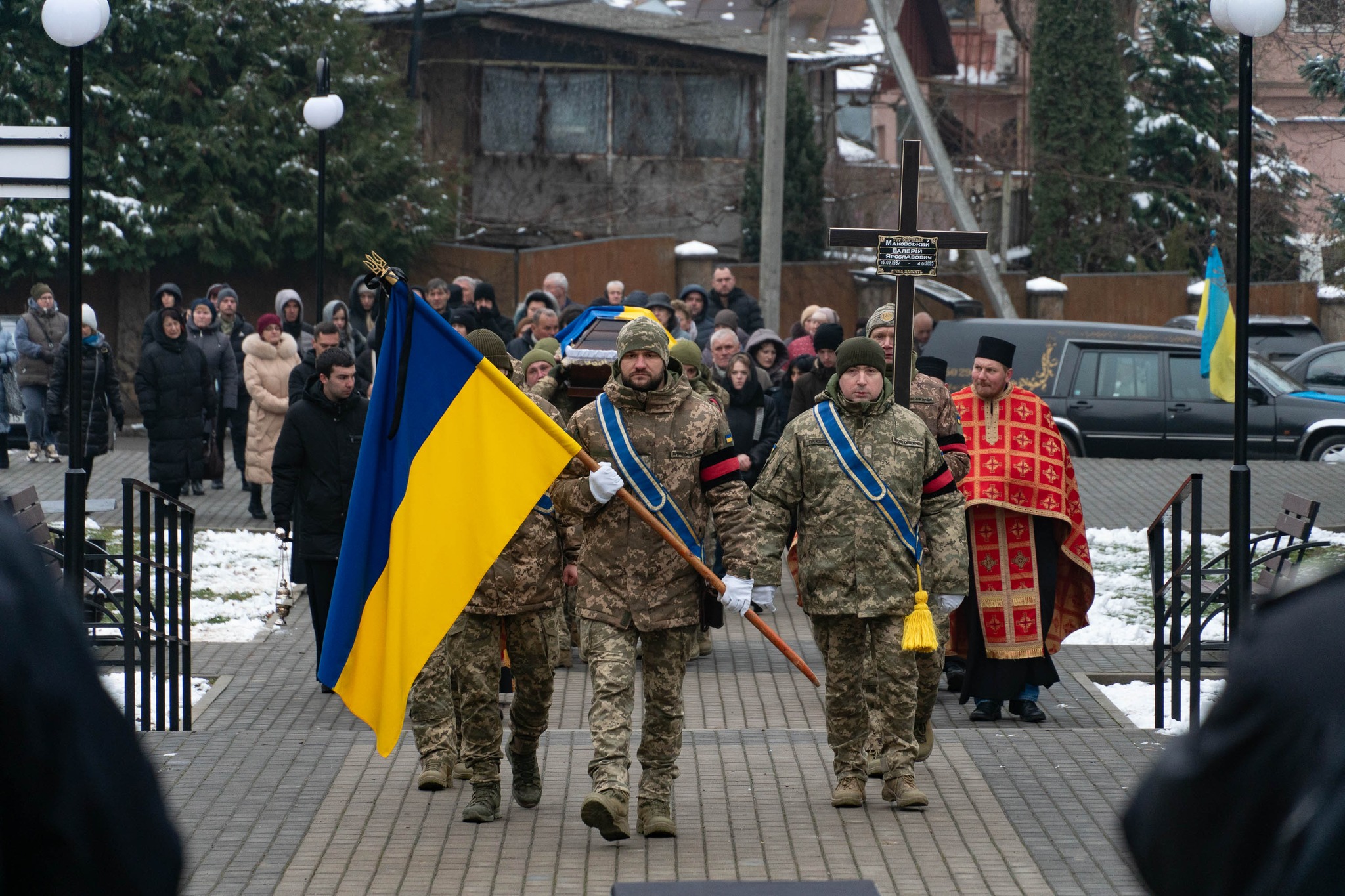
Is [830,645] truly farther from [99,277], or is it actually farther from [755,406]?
[99,277]

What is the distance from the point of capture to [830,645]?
7465mm

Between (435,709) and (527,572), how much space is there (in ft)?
3.14

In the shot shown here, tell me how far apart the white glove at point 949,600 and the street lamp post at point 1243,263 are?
196cm

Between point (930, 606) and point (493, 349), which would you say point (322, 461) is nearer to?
point (493, 349)

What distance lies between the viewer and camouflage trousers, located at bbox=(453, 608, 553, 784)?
7.31m

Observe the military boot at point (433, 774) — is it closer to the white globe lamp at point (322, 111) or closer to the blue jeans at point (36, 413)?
the white globe lamp at point (322, 111)

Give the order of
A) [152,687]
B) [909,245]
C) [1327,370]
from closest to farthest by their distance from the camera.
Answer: [909,245], [152,687], [1327,370]

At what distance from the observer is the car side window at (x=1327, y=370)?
2142cm

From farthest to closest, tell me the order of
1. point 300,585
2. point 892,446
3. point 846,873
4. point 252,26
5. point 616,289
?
point 252,26
point 616,289
point 300,585
point 892,446
point 846,873

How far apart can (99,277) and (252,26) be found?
4.23 meters

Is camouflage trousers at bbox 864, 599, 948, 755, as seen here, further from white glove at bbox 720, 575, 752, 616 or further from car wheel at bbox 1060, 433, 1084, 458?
car wheel at bbox 1060, 433, 1084, 458

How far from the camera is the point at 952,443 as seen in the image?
855cm

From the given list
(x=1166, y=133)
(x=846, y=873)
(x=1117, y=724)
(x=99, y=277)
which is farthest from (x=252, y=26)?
(x=846, y=873)

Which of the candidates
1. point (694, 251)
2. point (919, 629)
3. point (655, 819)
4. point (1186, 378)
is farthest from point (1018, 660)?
point (694, 251)
